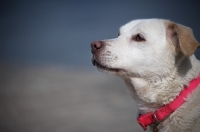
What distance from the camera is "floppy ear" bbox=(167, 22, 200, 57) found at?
10.1ft

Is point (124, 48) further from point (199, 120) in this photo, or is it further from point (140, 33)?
point (199, 120)

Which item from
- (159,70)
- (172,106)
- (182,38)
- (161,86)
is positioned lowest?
(172,106)

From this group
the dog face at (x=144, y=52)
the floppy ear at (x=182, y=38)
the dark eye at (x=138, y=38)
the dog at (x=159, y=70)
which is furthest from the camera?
the dark eye at (x=138, y=38)

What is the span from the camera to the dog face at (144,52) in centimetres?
341

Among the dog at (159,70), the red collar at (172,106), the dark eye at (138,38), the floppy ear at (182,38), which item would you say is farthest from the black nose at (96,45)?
the red collar at (172,106)

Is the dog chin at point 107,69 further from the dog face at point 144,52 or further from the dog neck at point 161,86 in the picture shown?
the dog neck at point 161,86

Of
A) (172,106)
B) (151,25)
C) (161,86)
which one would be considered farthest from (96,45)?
(172,106)

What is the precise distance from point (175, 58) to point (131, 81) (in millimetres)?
634

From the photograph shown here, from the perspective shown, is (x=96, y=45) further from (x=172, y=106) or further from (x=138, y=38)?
(x=172, y=106)

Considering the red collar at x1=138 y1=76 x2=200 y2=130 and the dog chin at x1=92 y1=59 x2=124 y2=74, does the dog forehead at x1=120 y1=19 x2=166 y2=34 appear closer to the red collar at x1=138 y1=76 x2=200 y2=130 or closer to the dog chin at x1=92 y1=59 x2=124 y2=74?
the dog chin at x1=92 y1=59 x2=124 y2=74

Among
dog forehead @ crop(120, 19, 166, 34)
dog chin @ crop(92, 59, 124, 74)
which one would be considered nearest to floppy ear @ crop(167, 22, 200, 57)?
dog forehead @ crop(120, 19, 166, 34)

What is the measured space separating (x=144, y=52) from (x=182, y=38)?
51 centimetres

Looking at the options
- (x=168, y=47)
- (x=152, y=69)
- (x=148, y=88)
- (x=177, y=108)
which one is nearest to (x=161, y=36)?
(x=168, y=47)

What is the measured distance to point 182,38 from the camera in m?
3.21
